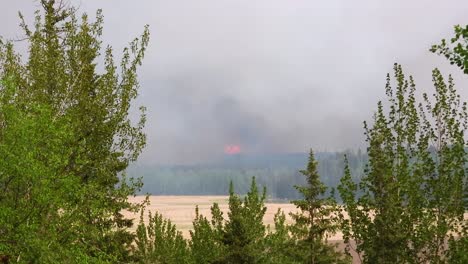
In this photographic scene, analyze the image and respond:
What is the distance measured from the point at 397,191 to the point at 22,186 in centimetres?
1823

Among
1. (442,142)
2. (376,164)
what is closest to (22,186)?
(376,164)

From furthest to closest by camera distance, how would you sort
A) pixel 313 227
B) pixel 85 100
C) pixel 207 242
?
pixel 313 227
pixel 207 242
pixel 85 100

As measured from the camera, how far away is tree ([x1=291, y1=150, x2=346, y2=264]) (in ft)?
115

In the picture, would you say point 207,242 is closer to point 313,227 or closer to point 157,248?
point 157,248

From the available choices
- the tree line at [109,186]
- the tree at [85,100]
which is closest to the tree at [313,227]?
the tree line at [109,186]

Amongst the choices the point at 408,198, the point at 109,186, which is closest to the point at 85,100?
the point at 109,186

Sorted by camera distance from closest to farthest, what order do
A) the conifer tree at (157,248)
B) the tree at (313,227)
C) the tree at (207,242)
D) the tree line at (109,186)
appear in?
1. the tree line at (109,186)
2. the conifer tree at (157,248)
3. the tree at (207,242)
4. the tree at (313,227)

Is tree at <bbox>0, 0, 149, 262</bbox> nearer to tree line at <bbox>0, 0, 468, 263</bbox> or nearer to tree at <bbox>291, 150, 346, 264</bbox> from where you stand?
tree line at <bbox>0, 0, 468, 263</bbox>

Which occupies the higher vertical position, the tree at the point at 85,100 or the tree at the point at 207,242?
the tree at the point at 85,100

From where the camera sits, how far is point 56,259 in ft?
62.1

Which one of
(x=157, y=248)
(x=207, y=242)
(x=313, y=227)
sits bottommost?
(x=157, y=248)

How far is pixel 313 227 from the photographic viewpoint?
36.0 meters

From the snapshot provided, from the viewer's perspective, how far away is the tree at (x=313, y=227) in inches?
1378

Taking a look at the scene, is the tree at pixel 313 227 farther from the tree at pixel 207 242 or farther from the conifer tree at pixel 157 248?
the conifer tree at pixel 157 248
